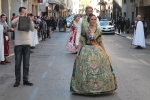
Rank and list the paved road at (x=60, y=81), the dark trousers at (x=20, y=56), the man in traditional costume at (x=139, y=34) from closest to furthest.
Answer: the paved road at (x=60, y=81), the dark trousers at (x=20, y=56), the man in traditional costume at (x=139, y=34)

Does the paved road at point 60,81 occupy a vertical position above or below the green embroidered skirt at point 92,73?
below

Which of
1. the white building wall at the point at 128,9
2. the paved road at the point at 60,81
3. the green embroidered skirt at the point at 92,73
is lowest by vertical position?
the paved road at the point at 60,81

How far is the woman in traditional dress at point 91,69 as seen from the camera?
24.4 ft

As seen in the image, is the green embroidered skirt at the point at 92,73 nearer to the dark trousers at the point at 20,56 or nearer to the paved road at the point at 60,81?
the paved road at the point at 60,81

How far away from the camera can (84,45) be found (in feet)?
25.4

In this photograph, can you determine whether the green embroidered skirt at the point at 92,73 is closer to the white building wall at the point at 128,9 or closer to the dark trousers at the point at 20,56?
the dark trousers at the point at 20,56

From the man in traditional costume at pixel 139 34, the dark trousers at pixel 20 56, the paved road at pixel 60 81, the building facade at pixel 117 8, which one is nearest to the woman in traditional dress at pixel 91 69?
the paved road at pixel 60 81

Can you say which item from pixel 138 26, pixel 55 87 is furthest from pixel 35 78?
pixel 138 26

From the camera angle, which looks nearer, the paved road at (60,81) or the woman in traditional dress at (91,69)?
the woman in traditional dress at (91,69)

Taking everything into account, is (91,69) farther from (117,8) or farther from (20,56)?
(117,8)

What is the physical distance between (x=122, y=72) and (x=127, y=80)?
1383 millimetres


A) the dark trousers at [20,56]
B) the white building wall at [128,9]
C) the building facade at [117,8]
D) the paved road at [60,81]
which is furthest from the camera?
the building facade at [117,8]

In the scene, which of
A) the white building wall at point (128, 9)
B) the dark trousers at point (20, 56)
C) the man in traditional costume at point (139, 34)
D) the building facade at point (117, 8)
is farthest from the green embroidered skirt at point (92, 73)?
the building facade at point (117, 8)

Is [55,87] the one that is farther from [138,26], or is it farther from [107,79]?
[138,26]
